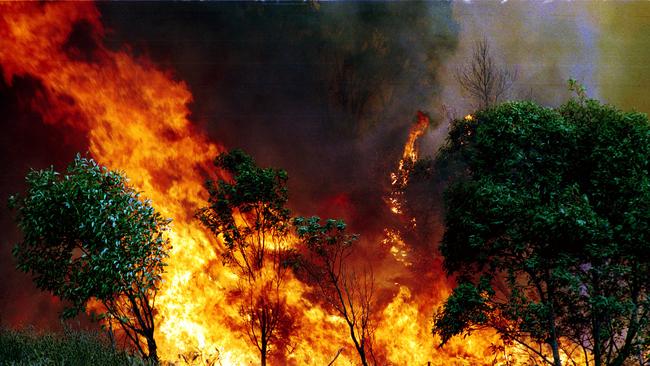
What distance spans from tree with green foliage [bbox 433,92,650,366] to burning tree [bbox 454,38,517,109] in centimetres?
1162

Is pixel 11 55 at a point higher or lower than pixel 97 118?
higher

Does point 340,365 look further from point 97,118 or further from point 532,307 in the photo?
point 97,118

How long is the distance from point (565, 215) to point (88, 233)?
1337cm

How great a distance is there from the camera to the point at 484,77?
2500 centimetres

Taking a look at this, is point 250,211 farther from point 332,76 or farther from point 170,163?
point 332,76

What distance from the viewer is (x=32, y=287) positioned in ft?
86.8

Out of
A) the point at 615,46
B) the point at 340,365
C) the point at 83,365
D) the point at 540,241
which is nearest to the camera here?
the point at 83,365

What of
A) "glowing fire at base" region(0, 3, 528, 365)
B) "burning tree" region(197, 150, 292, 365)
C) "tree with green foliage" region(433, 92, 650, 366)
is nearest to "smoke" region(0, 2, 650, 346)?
"glowing fire at base" region(0, 3, 528, 365)

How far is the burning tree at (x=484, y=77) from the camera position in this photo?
81.8 ft

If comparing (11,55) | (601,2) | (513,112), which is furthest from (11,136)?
(601,2)

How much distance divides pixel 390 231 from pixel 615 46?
17814 millimetres

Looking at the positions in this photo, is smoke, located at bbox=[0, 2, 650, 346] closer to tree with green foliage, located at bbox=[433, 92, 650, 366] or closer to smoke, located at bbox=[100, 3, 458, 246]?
smoke, located at bbox=[100, 3, 458, 246]

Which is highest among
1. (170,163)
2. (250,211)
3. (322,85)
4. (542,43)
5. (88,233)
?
(542,43)

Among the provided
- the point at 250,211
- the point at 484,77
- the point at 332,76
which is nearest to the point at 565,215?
the point at 250,211
